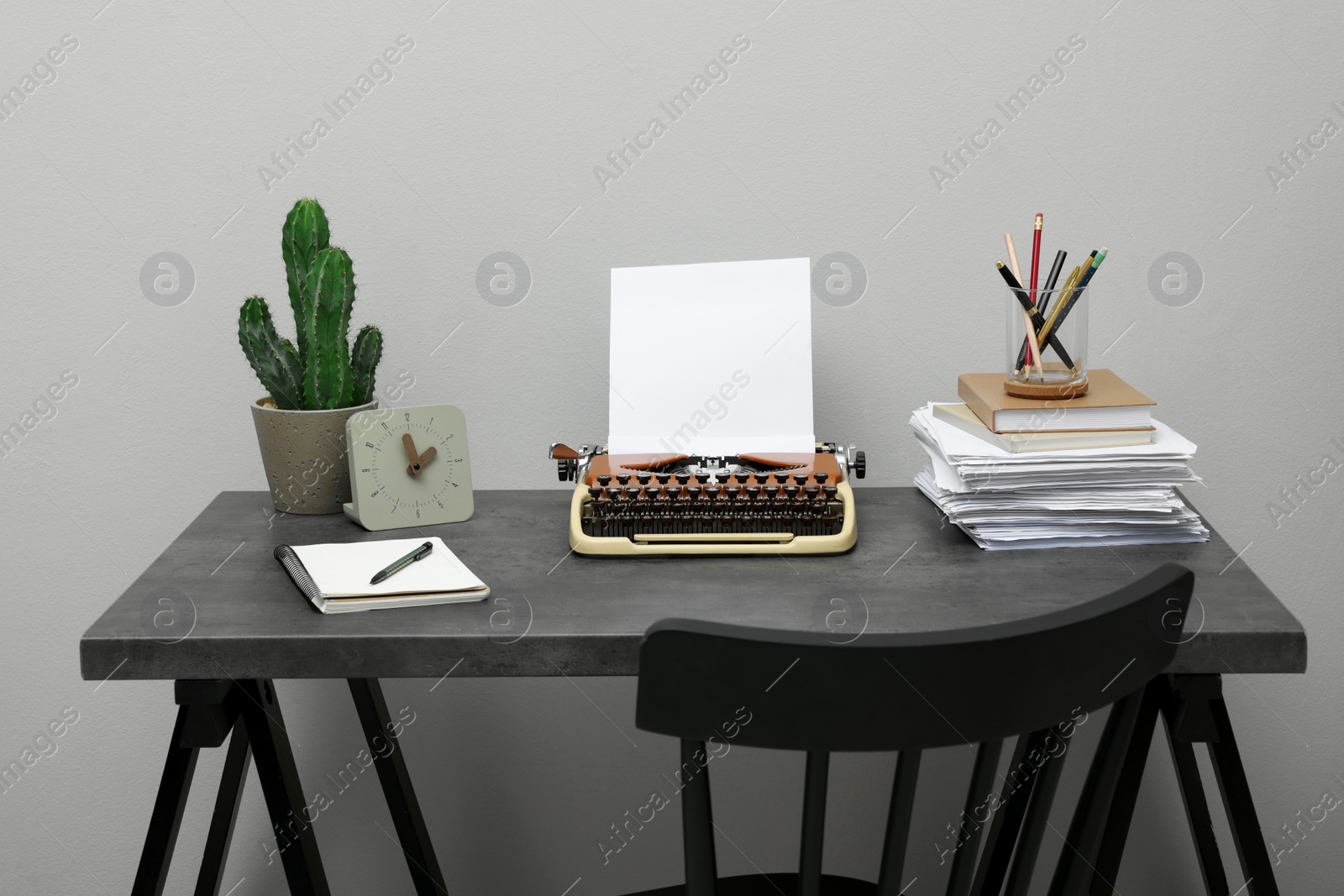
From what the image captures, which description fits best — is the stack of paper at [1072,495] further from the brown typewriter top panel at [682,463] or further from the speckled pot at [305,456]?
the speckled pot at [305,456]

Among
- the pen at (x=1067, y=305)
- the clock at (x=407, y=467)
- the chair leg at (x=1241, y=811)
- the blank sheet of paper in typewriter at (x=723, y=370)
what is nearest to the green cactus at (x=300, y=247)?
the clock at (x=407, y=467)

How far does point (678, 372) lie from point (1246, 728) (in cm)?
109

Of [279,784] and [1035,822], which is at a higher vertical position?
[1035,822]

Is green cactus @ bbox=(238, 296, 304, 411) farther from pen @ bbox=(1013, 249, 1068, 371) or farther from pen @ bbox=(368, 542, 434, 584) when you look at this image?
pen @ bbox=(1013, 249, 1068, 371)

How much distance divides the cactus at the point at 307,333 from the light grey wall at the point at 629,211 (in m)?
0.24

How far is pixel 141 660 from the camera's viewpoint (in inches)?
39.8

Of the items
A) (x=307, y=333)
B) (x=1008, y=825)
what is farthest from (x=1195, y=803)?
(x=307, y=333)

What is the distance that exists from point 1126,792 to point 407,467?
869mm

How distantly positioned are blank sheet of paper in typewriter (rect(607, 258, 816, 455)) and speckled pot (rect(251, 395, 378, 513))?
32cm

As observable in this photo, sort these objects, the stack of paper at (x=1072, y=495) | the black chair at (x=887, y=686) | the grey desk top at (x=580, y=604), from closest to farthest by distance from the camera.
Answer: the black chair at (x=887, y=686) → the grey desk top at (x=580, y=604) → the stack of paper at (x=1072, y=495)

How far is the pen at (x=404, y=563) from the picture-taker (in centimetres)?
112

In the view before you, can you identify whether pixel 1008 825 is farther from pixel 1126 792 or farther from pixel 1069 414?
pixel 1069 414

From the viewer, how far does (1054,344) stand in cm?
131

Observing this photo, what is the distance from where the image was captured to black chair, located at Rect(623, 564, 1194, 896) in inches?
27.3
